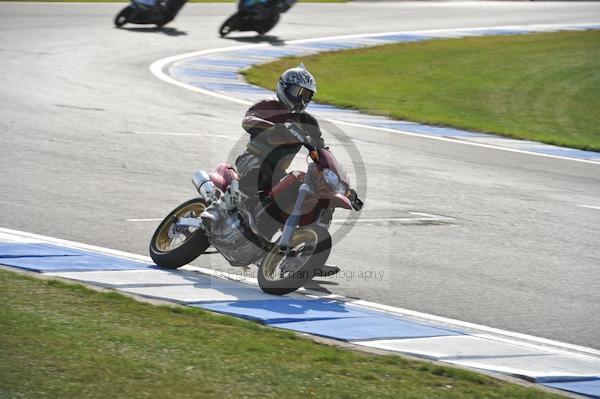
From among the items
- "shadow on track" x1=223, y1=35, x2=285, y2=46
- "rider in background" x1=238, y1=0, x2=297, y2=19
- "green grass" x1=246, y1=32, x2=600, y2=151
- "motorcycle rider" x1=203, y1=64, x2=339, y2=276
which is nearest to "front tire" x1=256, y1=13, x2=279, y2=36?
"shadow on track" x1=223, y1=35, x2=285, y2=46

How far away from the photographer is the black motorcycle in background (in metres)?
28.2

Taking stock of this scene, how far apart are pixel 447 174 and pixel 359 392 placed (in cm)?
830

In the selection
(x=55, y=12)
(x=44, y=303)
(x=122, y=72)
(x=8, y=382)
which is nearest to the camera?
(x=8, y=382)

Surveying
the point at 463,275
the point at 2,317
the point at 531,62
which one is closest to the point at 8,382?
the point at 2,317

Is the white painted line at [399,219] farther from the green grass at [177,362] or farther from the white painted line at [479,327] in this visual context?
the green grass at [177,362]

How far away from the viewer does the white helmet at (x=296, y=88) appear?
8.46 m

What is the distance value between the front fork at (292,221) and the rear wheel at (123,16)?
21071 mm

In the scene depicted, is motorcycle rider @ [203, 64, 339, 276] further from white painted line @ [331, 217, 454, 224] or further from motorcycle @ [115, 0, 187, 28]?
motorcycle @ [115, 0, 187, 28]

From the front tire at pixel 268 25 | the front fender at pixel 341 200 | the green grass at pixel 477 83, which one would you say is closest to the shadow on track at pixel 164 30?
Answer: the front tire at pixel 268 25

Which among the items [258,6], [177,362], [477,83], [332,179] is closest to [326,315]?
[332,179]

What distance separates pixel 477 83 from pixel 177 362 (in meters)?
18.3

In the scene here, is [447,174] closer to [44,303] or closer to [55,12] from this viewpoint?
[44,303]

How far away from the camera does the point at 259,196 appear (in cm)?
885

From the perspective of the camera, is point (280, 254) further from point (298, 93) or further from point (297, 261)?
point (298, 93)
